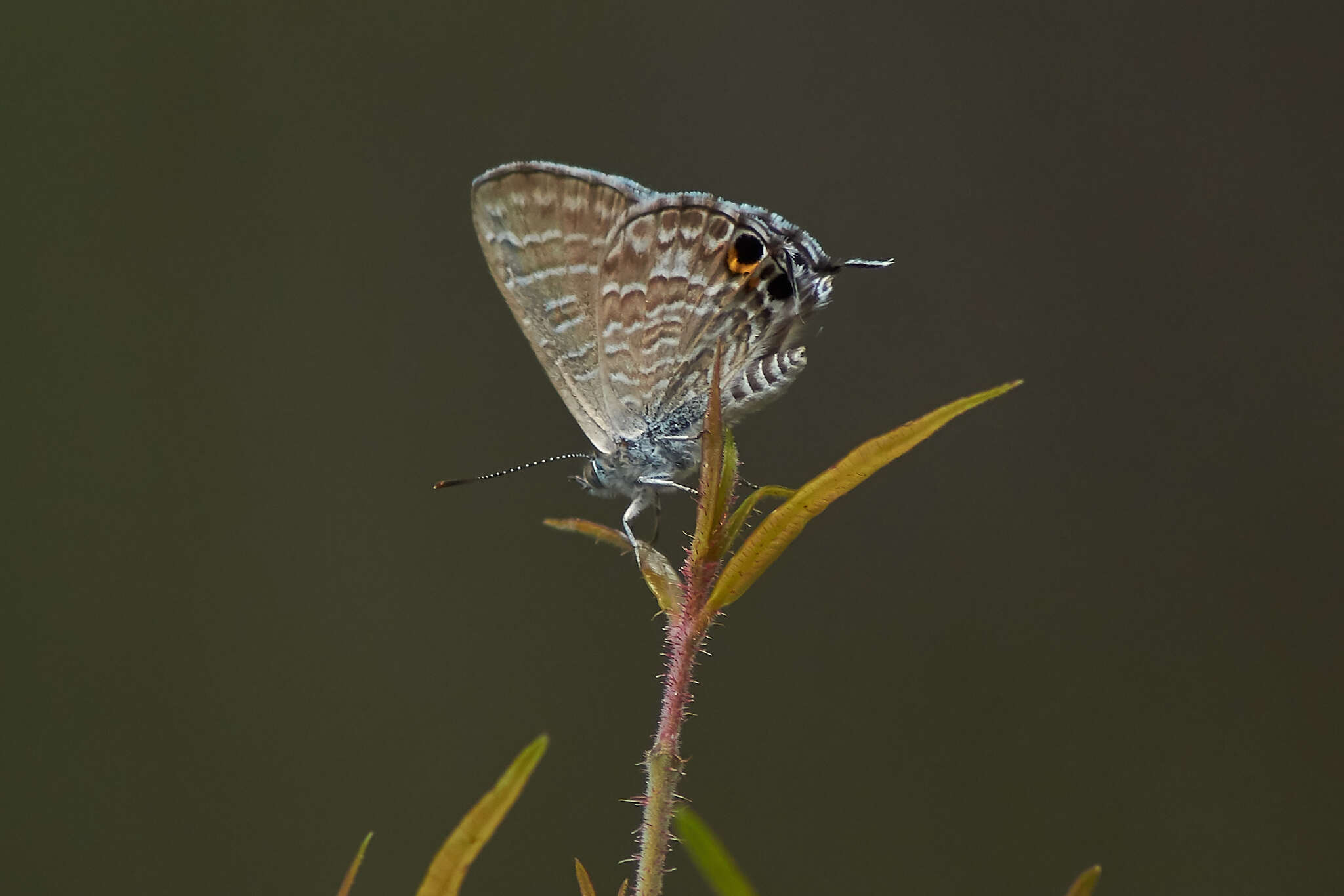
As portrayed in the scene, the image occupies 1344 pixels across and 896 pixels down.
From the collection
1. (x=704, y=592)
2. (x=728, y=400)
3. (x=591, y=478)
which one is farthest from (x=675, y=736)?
(x=591, y=478)

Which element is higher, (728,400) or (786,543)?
(728,400)

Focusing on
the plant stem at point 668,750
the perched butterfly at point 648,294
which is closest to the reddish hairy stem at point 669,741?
the plant stem at point 668,750

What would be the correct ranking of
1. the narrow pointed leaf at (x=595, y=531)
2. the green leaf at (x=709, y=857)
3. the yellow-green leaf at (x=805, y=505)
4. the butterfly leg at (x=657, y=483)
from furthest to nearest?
the butterfly leg at (x=657, y=483)
the narrow pointed leaf at (x=595, y=531)
the yellow-green leaf at (x=805, y=505)
the green leaf at (x=709, y=857)

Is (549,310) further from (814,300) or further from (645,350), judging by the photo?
(814,300)

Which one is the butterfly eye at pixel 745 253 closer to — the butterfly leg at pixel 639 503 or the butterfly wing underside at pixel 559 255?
the butterfly wing underside at pixel 559 255

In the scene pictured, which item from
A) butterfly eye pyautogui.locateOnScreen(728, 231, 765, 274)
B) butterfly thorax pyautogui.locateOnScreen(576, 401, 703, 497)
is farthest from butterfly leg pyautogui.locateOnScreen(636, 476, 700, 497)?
butterfly eye pyautogui.locateOnScreen(728, 231, 765, 274)

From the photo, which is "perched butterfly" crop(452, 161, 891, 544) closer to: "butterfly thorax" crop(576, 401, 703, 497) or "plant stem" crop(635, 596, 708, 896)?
"butterfly thorax" crop(576, 401, 703, 497)

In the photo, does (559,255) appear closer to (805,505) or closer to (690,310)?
(690,310)
